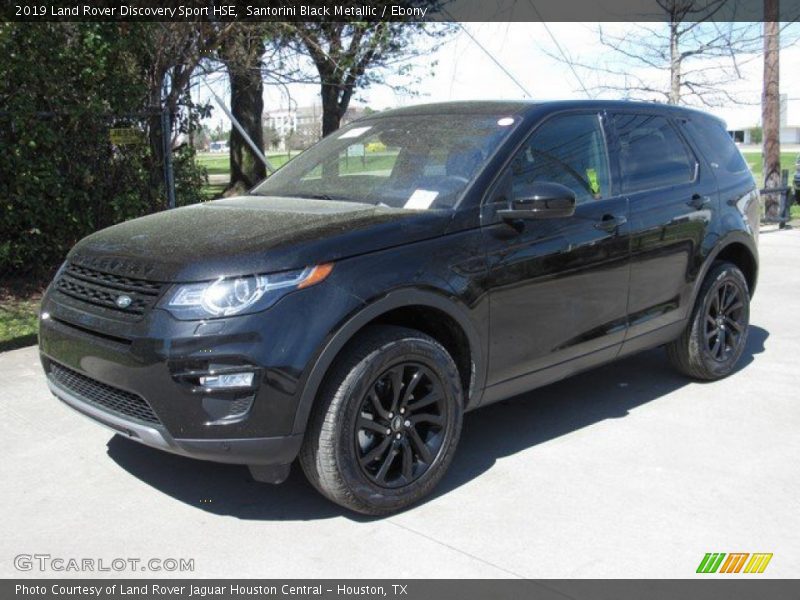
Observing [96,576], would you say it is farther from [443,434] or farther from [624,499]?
[624,499]

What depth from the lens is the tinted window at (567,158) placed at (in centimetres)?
439

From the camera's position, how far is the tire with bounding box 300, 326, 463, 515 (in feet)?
11.7

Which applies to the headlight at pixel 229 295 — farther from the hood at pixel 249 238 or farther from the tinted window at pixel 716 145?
the tinted window at pixel 716 145

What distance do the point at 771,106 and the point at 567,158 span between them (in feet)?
43.8

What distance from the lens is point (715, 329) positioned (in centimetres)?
577

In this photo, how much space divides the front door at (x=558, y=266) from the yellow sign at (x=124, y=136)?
17.2ft

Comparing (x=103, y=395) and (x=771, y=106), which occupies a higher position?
(x=771, y=106)

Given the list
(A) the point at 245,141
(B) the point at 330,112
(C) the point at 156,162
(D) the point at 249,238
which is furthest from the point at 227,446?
(B) the point at 330,112

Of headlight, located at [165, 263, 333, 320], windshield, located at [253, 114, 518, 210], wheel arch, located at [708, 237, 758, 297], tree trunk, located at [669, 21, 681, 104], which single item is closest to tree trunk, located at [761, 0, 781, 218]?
tree trunk, located at [669, 21, 681, 104]

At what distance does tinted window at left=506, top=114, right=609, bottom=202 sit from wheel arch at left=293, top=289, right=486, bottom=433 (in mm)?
751

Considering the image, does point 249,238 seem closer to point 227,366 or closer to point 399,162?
point 227,366

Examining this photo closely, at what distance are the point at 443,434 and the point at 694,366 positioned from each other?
8.10 feet

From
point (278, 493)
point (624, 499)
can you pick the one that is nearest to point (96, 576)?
point (278, 493)
